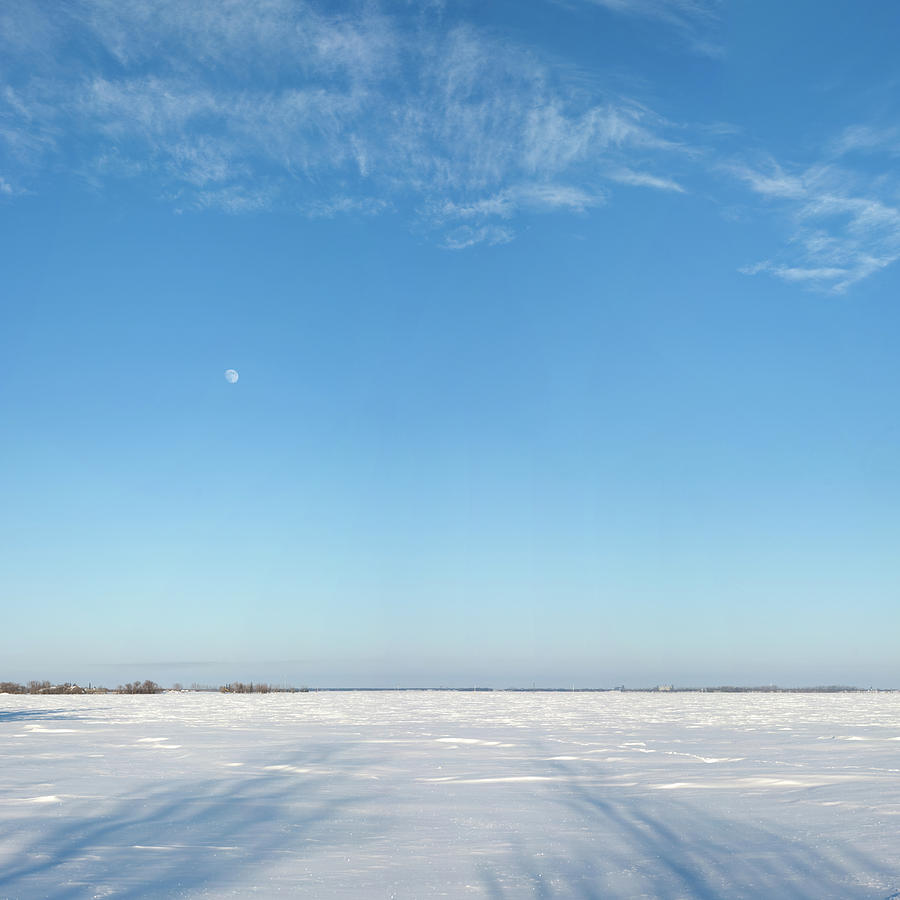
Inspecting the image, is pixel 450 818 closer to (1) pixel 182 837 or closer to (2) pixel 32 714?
(1) pixel 182 837

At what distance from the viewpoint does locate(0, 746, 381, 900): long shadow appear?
5277 millimetres

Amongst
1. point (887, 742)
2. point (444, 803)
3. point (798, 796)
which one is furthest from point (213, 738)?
point (887, 742)

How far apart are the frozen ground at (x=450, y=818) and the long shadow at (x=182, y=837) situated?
0.09 feet

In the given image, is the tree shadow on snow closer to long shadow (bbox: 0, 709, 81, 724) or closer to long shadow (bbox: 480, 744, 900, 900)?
long shadow (bbox: 480, 744, 900, 900)

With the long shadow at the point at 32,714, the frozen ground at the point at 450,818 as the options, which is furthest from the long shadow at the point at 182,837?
the long shadow at the point at 32,714

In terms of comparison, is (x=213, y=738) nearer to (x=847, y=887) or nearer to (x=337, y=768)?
(x=337, y=768)

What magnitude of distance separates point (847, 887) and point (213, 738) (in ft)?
41.9

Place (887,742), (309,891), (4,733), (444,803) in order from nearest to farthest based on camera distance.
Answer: (309,891)
(444,803)
(887,742)
(4,733)

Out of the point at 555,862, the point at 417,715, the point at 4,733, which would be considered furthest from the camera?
the point at 417,715

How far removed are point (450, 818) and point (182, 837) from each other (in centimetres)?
242

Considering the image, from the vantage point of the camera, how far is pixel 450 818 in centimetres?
746

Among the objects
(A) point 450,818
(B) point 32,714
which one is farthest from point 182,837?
(B) point 32,714

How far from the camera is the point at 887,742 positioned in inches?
569

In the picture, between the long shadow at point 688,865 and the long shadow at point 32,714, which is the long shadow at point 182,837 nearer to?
the long shadow at point 688,865
